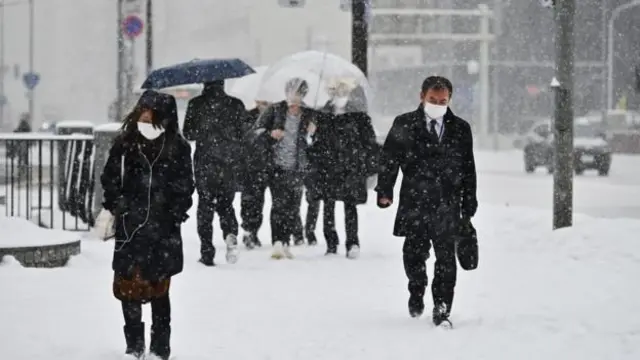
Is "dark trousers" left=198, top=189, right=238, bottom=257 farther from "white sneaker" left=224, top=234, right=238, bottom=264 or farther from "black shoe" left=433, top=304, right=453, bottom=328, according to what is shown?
"black shoe" left=433, top=304, right=453, bottom=328

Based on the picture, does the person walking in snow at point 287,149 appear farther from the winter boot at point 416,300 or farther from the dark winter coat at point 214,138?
the winter boot at point 416,300

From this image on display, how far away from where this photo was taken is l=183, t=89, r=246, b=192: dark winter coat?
35.7ft

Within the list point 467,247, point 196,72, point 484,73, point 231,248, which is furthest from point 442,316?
point 484,73

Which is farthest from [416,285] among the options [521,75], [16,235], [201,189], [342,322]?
[521,75]

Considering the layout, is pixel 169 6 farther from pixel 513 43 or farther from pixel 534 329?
pixel 534 329

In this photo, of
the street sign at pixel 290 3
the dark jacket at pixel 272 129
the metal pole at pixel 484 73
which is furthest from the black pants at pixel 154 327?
the metal pole at pixel 484 73

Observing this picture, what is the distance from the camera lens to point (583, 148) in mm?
32250

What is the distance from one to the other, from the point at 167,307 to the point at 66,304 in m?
2.17

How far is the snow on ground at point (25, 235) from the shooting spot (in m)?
10.4

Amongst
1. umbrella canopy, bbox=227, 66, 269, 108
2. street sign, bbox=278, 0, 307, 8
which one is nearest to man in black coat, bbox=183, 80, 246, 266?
umbrella canopy, bbox=227, 66, 269, 108

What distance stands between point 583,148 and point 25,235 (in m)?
23.7

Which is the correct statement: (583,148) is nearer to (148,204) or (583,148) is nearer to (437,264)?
(437,264)

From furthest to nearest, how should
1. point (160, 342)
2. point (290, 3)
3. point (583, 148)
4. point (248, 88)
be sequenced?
point (583, 148) → point (290, 3) → point (248, 88) → point (160, 342)

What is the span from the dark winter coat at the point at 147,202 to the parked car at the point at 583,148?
2592cm
